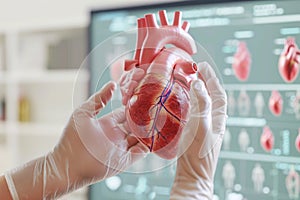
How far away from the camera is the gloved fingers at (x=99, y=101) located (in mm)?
993

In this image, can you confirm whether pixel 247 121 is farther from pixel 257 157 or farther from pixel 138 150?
pixel 138 150

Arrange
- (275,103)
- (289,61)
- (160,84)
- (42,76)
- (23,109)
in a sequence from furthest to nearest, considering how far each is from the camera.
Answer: (23,109)
(42,76)
(275,103)
(289,61)
(160,84)

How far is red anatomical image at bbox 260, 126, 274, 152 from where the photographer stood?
1.63 metres

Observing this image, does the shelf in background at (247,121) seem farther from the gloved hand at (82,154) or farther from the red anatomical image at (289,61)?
the gloved hand at (82,154)

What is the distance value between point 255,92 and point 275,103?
8 centimetres

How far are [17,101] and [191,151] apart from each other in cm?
184

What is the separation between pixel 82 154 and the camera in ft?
3.26

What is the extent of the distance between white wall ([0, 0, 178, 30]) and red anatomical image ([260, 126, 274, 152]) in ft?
3.71

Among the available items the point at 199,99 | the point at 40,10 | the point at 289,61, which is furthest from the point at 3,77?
the point at 199,99

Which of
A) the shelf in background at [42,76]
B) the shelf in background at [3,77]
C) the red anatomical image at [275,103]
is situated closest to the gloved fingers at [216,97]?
the red anatomical image at [275,103]

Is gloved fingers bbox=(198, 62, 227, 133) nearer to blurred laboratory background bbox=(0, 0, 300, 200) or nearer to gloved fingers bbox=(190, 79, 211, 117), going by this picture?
gloved fingers bbox=(190, 79, 211, 117)

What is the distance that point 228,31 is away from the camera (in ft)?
5.59

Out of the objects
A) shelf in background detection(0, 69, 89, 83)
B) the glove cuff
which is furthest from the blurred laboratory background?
shelf in background detection(0, 69, 89, 83)

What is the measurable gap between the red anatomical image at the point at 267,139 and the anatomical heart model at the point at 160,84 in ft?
2.44
